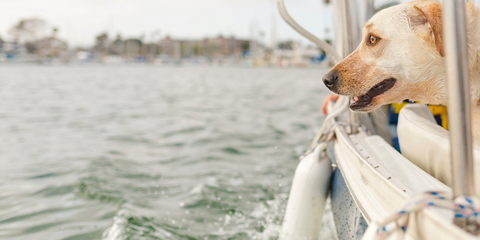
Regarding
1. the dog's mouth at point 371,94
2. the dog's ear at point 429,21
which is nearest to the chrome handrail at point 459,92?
the dog's ear at point 429,21

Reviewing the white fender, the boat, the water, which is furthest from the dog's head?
the water

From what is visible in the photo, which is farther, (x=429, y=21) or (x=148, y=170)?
(x=148, y=170)

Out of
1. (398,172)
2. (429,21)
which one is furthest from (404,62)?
(398,172)

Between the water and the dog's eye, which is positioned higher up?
the dog's eye

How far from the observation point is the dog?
150 centimetres

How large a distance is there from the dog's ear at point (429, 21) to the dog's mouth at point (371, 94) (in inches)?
10.0

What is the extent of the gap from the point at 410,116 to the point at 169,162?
3.99m

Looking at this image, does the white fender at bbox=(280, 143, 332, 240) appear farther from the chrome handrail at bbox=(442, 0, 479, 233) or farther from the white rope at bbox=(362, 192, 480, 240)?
the chrome handrail at bbox=(442, 0, 479, 233)

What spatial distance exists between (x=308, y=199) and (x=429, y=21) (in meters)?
1.33

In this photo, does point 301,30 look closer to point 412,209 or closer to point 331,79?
point 331,79

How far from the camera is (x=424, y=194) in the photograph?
3.15 feet

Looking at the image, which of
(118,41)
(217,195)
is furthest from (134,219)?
(118,41)

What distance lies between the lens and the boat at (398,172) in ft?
2.75

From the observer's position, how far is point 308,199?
7.89ft
